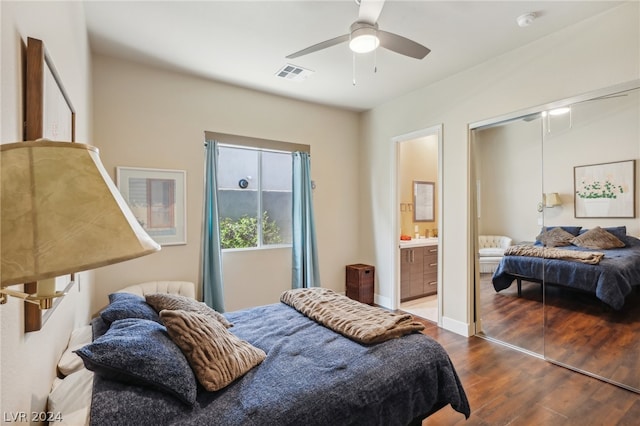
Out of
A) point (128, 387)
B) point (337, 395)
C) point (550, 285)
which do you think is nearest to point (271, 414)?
point (337, 395)

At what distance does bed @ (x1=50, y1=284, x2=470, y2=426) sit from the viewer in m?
1.21

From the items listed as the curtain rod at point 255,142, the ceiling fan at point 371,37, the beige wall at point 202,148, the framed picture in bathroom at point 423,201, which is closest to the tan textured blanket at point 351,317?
the beige wall at point 202,148

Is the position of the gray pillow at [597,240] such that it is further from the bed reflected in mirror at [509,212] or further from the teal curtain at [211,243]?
the teal curtain at [211,243]

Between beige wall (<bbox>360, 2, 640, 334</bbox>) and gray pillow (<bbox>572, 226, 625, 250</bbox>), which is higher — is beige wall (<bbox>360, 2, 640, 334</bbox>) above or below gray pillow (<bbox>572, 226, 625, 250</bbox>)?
above

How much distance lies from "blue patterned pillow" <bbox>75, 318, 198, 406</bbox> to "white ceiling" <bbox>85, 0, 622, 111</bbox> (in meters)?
2.32

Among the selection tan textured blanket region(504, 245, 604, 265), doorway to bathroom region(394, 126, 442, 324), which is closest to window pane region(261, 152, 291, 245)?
doorway to bathroom region(394, 126, 442, 324)

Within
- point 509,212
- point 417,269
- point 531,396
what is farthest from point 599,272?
point 417,269

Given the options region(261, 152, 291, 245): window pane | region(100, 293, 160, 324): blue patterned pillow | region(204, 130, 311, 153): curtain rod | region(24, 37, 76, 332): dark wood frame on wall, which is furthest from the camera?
region(261, 152, 291, 245): window pane

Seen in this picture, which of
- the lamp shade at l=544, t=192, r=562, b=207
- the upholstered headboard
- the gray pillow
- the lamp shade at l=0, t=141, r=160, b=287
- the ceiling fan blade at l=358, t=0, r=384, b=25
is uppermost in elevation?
the ceiling fan blade at l=358, t=0, r=384, b=25

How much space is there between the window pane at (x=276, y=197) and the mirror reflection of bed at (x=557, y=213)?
2380mm

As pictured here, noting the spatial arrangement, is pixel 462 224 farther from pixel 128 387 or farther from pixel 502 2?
pixel 128 387

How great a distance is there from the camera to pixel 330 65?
10.7 ft

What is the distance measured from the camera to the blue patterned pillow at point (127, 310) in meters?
1.76

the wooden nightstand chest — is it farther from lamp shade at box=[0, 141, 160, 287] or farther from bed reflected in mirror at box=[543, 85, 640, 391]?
lamp shade at box=[0, 141, 160, 287]
